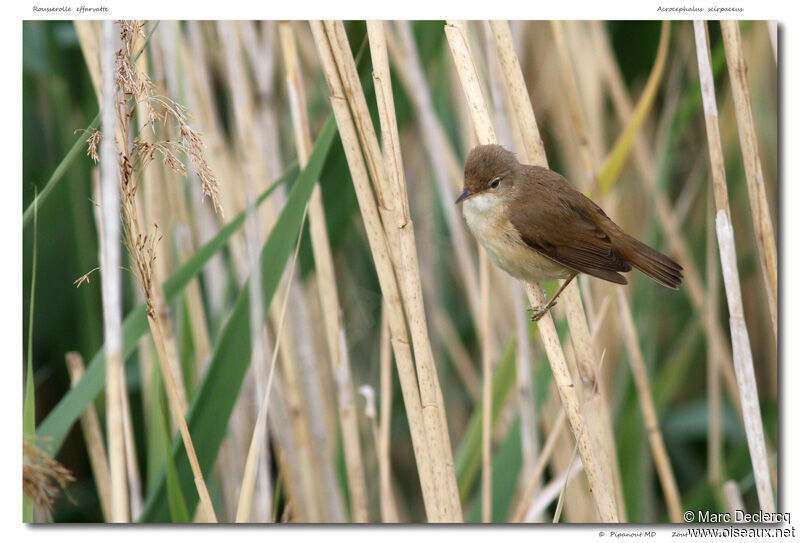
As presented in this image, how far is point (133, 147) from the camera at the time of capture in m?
1.37

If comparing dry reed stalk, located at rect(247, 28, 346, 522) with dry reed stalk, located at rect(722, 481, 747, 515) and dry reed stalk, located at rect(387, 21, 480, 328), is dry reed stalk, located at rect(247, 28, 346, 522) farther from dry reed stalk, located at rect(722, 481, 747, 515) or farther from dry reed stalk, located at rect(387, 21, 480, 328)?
dry reed stalk, located at rect(722, 481, 747, 515)

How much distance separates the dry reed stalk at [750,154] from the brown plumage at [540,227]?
206 millimetres

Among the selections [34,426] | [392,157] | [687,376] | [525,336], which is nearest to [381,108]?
[392,157]

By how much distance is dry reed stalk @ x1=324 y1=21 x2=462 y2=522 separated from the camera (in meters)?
1.49

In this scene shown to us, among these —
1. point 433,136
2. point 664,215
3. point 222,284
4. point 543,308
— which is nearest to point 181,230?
point 222,284

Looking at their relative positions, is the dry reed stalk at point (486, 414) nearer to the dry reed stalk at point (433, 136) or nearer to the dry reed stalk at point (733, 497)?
the dry reed stalk at point (433, 136)

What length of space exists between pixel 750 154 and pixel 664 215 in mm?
436

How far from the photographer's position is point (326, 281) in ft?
5.78

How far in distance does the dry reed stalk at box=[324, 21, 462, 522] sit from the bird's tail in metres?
0.62

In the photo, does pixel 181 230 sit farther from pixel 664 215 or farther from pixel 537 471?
pixel 664 215

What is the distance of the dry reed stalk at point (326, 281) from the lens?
A: 176 centimetres

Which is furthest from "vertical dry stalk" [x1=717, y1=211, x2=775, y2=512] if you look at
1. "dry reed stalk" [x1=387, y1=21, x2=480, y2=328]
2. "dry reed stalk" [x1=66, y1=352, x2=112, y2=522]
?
"dry reed stalk" [x1=66, y1=352, x2=112, y2=522]

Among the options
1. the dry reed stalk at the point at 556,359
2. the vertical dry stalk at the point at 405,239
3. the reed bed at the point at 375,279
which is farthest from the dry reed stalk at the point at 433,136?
the vertical dry stalk at the point at 405,239
